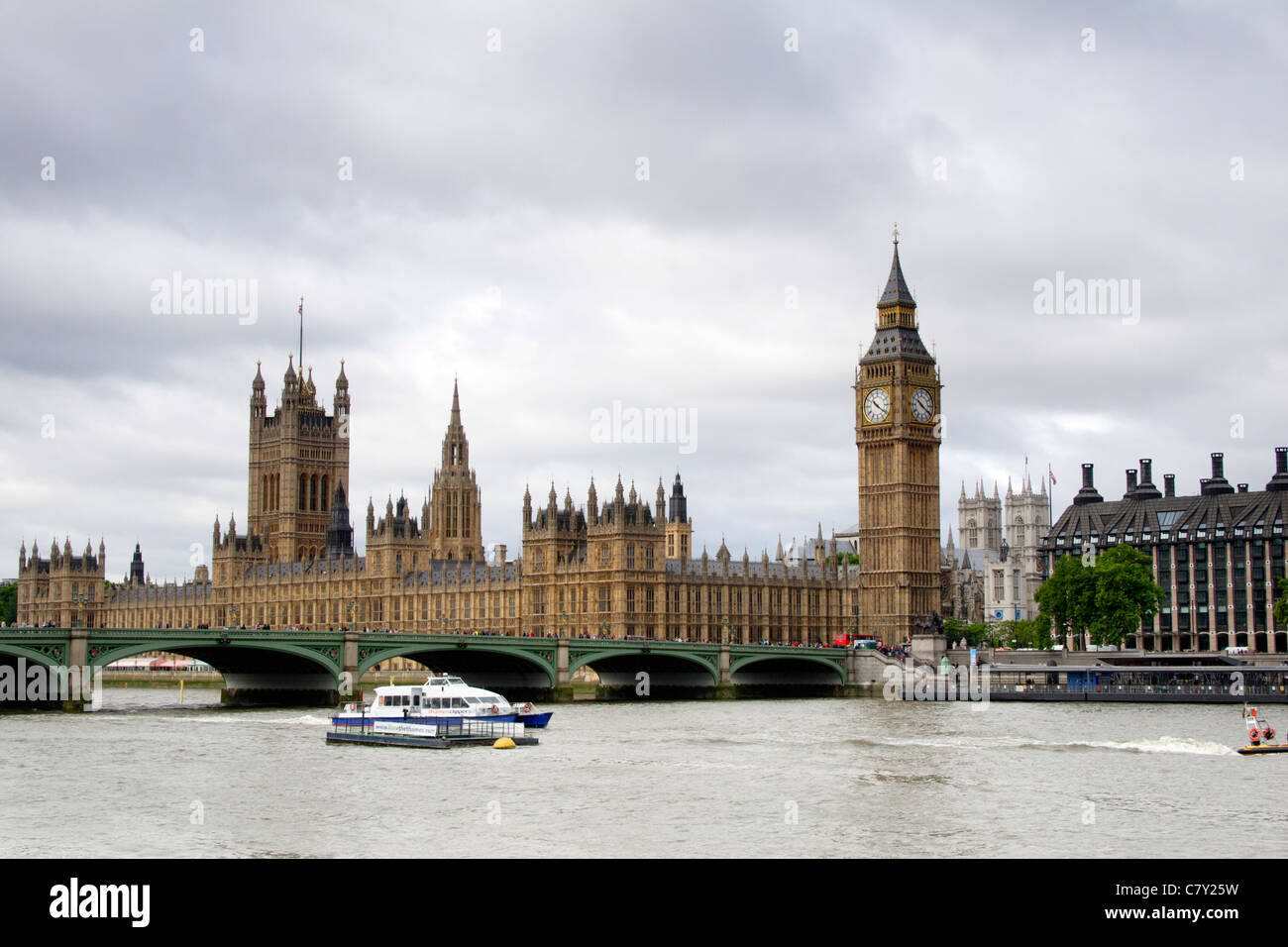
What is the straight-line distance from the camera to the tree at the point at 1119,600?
4269 inches

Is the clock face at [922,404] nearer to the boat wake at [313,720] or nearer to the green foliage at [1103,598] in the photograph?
the green foliage at [1103,598]

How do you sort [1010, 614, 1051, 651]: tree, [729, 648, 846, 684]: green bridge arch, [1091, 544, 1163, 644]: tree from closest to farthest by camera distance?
[729, 648, 846, 684]: green bridge arch
[1091, 544, 1163, 644]: tree
[1010, 614, 1051, 651]: tree

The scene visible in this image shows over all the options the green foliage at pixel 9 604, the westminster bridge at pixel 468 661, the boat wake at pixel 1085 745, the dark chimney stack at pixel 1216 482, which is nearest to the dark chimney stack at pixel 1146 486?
the dark chimney stack at pixel 1216 482

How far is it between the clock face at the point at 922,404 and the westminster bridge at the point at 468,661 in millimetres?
33528

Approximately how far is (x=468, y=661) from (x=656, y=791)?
50826mm

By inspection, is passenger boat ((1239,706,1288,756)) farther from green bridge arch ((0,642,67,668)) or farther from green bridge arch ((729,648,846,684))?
green bridge arch ((0,642,67,668))

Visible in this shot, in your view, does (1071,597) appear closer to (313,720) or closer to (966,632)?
(966,632)

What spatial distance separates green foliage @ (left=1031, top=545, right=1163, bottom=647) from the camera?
108625 millimetres

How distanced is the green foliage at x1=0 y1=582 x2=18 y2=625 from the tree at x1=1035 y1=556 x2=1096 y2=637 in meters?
125

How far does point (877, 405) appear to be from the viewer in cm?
13475
